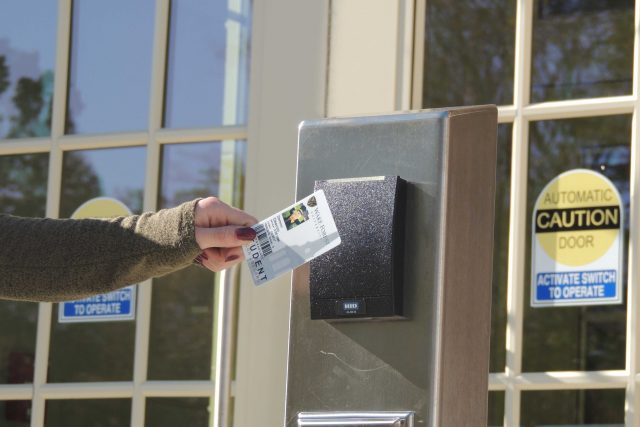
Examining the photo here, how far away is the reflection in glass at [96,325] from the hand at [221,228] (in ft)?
5.30

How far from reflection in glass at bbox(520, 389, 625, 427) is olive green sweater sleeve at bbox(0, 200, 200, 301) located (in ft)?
4.06

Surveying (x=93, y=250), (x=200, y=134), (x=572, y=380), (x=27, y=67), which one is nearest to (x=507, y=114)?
(x=572, y=380)

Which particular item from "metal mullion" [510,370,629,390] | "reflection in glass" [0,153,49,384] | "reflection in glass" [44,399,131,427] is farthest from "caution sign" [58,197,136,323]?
"metal mullion" [510,370,629,390]

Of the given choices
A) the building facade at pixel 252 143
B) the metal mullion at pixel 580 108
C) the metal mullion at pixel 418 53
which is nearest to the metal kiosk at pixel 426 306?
the building facade at pixel 252 143

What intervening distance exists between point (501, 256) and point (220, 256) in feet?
3.86

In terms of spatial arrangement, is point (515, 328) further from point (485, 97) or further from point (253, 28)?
point (253, 28)

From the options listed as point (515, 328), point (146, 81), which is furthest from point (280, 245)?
point (146, 81)

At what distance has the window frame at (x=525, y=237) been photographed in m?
2.99

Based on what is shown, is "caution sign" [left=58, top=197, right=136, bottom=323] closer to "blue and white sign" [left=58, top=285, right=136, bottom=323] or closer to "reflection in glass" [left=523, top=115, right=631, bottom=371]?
"blue and white sign" [left=58, top=285, right=136, bottom=323]

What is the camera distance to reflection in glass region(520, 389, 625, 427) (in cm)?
300

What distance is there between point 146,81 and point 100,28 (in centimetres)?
25

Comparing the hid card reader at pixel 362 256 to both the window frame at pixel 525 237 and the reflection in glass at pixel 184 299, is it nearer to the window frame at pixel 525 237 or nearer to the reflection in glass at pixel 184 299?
the window frame at pixel 525 237

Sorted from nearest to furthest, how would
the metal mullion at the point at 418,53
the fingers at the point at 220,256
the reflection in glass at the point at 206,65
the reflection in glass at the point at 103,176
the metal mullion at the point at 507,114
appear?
the fingers at the point at 220,256, the metal mullion at the point at 507,114, the metal mullion at the point at 418,53, the reflection in glass at the point at 206,65, the reflection in glass at the point at 103,176

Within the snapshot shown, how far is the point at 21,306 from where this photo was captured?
389 centimetres
